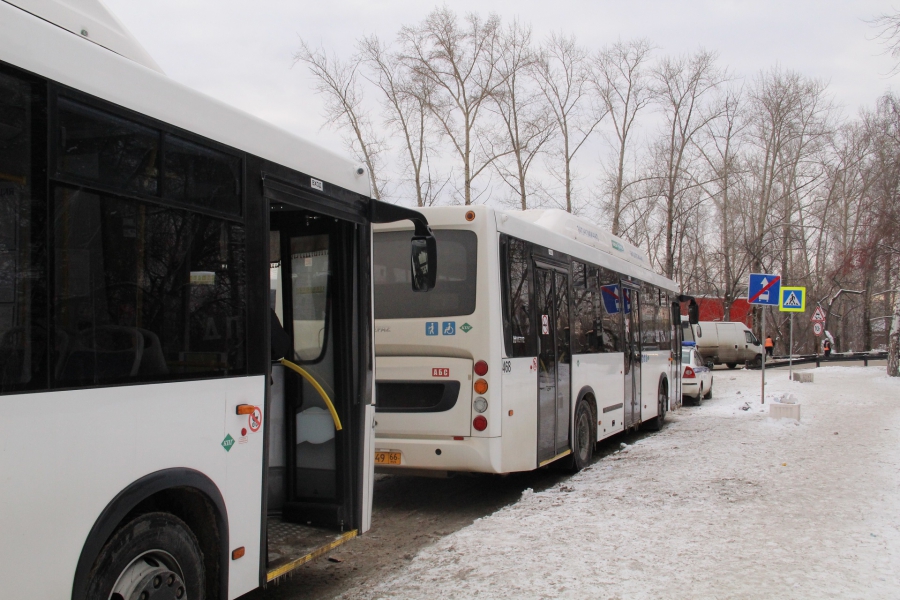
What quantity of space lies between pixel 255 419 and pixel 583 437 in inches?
271

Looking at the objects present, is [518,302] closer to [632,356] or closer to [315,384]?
[315,384]

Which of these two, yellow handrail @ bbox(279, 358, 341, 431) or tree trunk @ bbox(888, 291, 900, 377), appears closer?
yellow handrail @ bbox(279, 358, 341, 431)

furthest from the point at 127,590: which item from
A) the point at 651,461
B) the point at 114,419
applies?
the point at 651,461

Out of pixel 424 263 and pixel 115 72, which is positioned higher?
pixel 115 72

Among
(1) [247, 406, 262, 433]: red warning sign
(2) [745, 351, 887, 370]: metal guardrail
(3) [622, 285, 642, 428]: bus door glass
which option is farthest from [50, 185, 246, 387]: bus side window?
(2) [745, 351, 887, 370]: metal guardrail

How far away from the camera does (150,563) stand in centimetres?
355

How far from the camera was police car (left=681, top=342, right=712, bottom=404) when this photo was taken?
19.0 meters

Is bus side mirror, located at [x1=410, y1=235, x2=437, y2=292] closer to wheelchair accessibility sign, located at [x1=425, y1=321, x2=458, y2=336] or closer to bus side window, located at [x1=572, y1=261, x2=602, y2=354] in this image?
wheelchair accessibility sign, located at [x1=425, y1=321, x2=458, y2=336]

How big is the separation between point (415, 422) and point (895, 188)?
2652 centimetres

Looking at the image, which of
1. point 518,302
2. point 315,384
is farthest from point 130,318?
point 518,302

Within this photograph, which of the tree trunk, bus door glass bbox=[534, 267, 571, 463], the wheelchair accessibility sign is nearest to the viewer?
the wheelchair accessibility sign

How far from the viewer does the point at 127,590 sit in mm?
3357

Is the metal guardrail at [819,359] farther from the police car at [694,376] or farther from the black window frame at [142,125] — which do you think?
the black window frame at [142,125]

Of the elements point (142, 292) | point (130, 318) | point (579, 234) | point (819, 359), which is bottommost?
point (819, 359)
